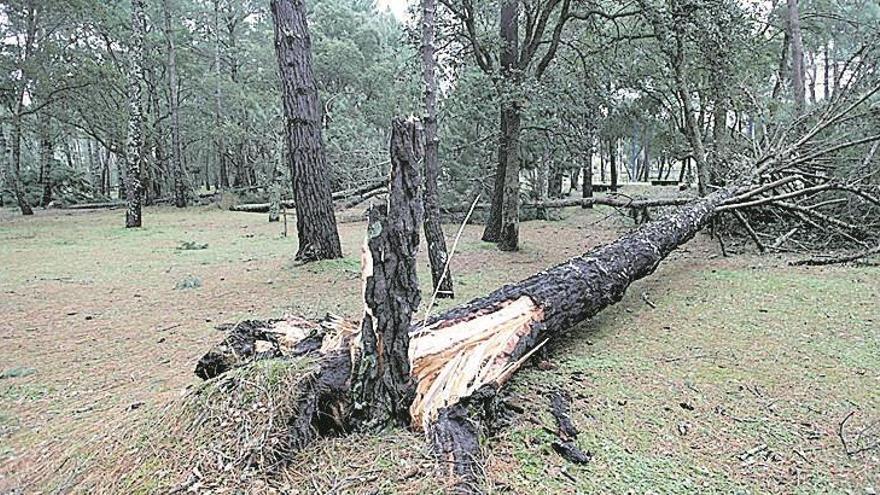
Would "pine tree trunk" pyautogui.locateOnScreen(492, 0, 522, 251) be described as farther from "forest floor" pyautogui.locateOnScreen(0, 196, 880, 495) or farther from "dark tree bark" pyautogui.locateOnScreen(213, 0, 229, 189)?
"dark tree bark" pyautogui.locateOnScreen(213, 0, 229, 189)

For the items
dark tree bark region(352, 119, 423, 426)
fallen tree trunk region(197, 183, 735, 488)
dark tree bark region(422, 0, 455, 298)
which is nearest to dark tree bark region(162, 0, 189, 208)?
dark tree bark region(422, 0, 455, 298)

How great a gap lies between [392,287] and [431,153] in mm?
3173

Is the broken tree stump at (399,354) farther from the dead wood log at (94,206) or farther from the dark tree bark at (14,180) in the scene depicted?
the dead wood log at (94,206)

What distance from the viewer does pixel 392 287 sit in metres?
2.27

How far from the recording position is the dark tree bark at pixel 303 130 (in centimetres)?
668

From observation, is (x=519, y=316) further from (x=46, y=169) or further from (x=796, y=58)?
(x=46, y=169)

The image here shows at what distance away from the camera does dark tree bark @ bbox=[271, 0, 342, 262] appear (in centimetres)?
668

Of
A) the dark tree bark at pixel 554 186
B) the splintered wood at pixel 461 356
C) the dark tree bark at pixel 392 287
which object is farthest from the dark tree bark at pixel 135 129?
the dark tree bark at pixel 392 287

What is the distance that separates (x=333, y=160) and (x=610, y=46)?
9.49m

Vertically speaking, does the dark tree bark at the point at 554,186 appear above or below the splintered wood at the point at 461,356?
above

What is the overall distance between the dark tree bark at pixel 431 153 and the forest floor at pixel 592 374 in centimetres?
49

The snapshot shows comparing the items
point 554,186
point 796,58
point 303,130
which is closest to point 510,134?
point 303,130

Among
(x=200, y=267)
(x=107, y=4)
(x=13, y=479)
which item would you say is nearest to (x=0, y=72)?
(x=107, y=4)

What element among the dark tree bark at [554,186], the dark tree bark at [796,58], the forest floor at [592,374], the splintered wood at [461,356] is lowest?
the forest floor at [592,374]
